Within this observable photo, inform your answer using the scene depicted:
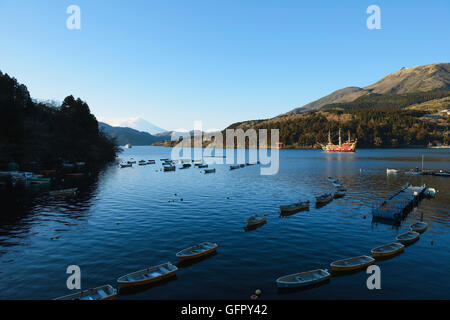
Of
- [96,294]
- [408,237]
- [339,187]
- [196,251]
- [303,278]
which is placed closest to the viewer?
[96,294]

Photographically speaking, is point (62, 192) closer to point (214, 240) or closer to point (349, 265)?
point (214, 240)

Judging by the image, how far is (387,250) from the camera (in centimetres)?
3394

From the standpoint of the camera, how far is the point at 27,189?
260ft

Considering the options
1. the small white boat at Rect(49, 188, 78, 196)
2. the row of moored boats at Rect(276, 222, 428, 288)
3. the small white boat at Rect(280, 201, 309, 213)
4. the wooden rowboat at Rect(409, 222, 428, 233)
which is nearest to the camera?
the row of moored boats at Rect(276, 222, 428, 288)

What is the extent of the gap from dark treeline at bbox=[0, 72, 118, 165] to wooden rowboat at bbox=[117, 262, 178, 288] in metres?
86.6

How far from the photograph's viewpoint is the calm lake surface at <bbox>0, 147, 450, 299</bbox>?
1038 inches

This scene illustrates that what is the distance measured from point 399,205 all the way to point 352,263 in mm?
34999

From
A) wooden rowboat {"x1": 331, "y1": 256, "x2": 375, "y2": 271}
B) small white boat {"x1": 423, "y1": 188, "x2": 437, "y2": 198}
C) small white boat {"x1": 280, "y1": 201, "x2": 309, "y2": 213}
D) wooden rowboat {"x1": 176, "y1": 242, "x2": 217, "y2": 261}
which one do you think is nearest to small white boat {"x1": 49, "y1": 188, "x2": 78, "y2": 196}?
wooden rowboat {"x1": 176, "y1": 242, "x2": 217, "y2": 261}

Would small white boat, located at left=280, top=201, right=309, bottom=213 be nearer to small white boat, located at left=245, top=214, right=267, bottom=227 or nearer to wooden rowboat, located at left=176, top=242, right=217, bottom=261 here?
small white boat, located at left=245, top=214, right=267, bottom=227

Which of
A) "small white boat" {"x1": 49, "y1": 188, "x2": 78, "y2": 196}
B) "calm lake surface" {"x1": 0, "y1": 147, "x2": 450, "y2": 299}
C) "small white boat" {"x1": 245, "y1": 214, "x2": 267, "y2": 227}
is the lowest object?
"calm lake surface" {"x1": 0, "y1": 147, "x2": 450, "y2": 299}

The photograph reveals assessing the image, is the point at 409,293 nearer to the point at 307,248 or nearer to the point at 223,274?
the point at 307,248

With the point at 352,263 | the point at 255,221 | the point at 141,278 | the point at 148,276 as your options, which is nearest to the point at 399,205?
the point at 255,221
